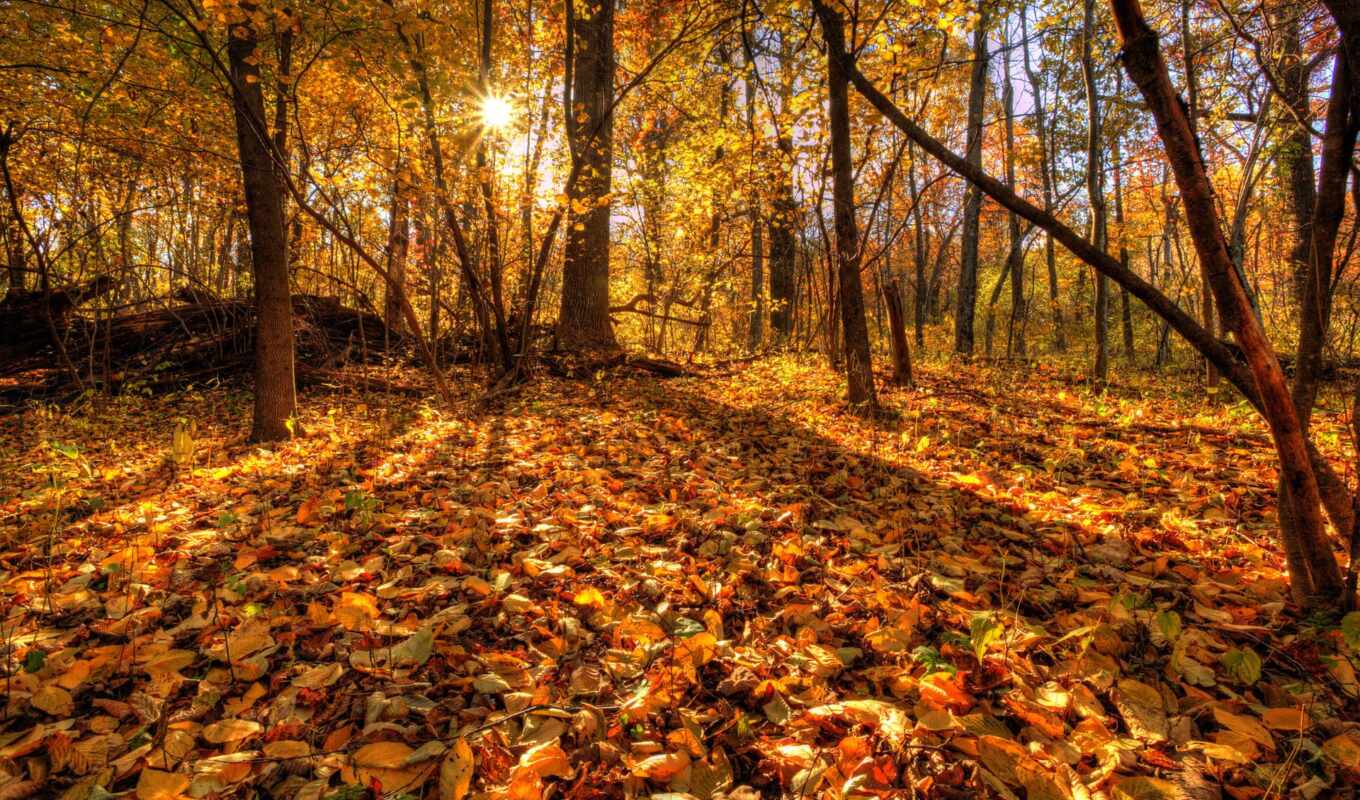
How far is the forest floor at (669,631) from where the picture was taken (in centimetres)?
132

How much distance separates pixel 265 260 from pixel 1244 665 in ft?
17.8

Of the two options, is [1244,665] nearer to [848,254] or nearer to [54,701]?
[54,701]

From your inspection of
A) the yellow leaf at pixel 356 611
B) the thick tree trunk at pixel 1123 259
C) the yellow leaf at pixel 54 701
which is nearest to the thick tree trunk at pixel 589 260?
the yellow leaf at pixel 356 611

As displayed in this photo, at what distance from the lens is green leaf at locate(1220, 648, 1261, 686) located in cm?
145

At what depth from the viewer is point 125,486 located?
11.0ft

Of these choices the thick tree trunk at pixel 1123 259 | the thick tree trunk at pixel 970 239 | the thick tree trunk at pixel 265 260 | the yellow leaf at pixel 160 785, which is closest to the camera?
the yellow leaf at pixel 160 785

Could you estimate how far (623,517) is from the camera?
2807mm

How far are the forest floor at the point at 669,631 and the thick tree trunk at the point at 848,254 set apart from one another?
4.28 feet

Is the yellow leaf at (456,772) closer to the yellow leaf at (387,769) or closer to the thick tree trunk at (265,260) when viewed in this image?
the yellow leaf at (387,769)

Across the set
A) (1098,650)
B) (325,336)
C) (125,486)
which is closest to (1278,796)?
(1098,650)

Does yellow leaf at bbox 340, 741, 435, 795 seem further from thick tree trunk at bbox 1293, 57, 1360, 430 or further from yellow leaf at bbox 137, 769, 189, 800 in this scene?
thick tree trunk at bbox 1293, 57, 1360, 430

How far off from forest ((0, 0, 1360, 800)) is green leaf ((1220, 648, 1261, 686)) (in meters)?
0.02

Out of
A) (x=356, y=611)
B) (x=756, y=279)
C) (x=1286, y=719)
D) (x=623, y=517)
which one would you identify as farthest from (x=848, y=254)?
(x=756, y=279)

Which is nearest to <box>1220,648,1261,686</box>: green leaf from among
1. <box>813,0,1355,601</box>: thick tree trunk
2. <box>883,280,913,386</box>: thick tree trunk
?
<box>813,0,1355,601</box>: thick tree trunk
